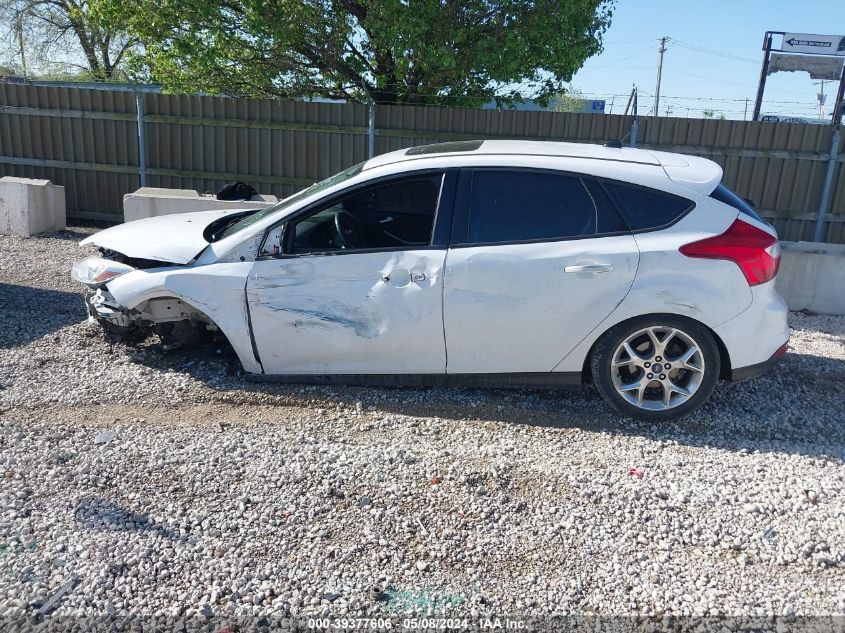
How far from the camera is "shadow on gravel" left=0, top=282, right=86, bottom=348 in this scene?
605cm

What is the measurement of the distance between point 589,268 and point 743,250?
3.08 feet

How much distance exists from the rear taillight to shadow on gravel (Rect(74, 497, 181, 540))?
10.8 ft

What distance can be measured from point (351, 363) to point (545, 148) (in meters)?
1.97

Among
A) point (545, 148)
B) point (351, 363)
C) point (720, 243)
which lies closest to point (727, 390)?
point (720, 243)

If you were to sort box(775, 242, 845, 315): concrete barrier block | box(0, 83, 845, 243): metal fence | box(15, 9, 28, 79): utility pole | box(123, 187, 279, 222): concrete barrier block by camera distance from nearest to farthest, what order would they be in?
box(775, 242, 845, 315): concrete barrier block, box(123, 187, 279, 222): concrete barrier block, box(0, 83, 845, 243): metal fence, box(15, 9, 28, 79): utility pole

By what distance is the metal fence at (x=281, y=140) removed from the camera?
10.7 metres

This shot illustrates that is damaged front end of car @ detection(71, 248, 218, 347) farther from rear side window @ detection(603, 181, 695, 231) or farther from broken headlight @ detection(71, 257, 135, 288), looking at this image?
rear side window @ detection(603, 181, 695, 231)

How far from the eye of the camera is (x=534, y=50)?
37.7 feet

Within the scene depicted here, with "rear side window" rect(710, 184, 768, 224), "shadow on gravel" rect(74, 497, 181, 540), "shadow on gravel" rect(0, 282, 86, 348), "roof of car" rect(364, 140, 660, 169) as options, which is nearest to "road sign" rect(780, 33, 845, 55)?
"roof of car" rect(364, 140, 660, 169)

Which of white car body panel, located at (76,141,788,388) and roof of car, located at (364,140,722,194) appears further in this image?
roof of car, located at (364,140,722,194)

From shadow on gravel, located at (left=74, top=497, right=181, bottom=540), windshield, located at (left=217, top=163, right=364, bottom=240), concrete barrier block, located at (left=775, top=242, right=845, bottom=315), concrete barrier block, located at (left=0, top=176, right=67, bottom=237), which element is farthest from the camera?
concrete barrier block, located at (left=0, top=176, right=67, bottom=237)

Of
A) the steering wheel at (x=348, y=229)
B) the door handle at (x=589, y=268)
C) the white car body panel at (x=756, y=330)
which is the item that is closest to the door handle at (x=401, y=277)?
the steering wheel at (x=348, y=229)

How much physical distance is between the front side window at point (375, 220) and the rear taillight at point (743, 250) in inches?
63.9

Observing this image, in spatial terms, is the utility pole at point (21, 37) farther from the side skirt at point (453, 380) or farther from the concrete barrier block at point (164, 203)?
the side skirt at point (453, 380)
